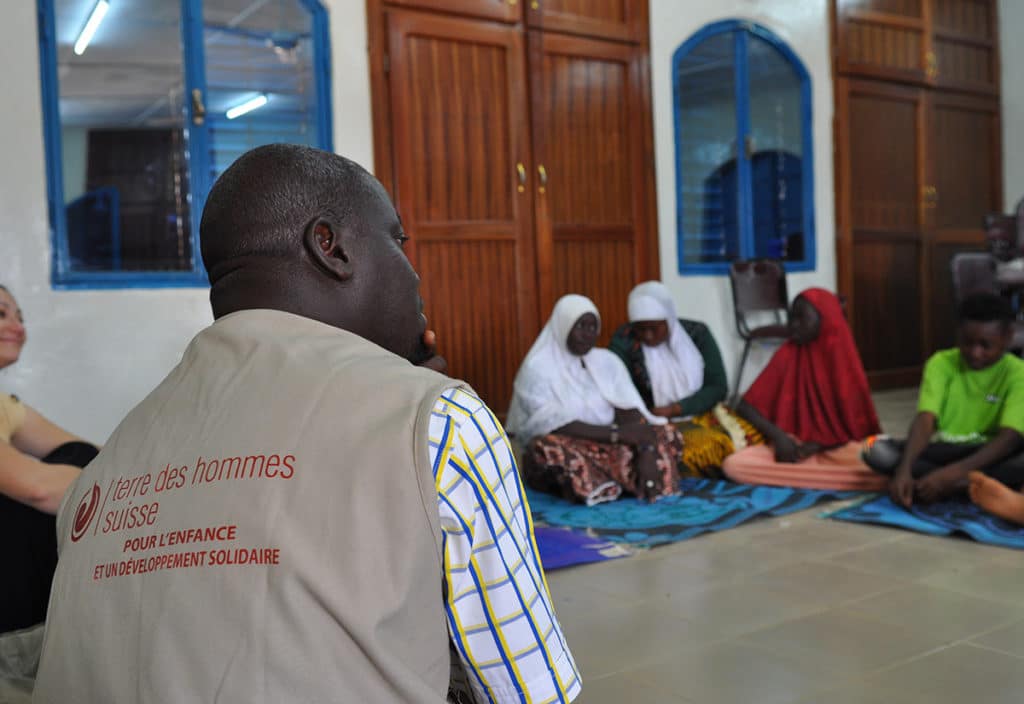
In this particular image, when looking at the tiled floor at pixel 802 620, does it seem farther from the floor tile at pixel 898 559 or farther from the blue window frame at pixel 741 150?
the blue window frame at pixel 741 150

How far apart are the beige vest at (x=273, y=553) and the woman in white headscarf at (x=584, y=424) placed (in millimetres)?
3255

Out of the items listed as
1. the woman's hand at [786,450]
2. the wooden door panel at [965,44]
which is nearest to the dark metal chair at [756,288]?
the woman's hand at [786,450]

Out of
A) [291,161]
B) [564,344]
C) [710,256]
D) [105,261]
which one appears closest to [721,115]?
[710,256]

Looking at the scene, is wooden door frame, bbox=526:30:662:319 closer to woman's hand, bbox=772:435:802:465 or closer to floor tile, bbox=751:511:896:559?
woman's hand, bbox=772:435:802:465

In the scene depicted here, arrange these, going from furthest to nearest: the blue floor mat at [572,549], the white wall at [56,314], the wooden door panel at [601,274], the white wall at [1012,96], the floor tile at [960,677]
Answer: the white wall at [1012,96] → the wooden door panel at [601,274] → the white wall at [56,314] → the blue floor mat at [572,549] → the floor tile at [960,677]

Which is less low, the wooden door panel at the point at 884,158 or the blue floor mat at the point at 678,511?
the wooden door panel at the point at 884,158

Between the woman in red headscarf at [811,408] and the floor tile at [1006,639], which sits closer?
the floor tile at [1006,639]

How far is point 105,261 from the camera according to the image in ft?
14.0

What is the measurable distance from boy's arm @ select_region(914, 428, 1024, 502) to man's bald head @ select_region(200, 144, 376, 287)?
10.3ft

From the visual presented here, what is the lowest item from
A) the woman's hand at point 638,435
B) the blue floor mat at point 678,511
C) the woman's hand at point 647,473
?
the blue floor mat at point 678,511

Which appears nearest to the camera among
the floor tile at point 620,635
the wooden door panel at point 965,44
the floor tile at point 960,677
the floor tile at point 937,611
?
the floor tile at point 960,677

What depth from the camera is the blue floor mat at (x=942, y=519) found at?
3.16 m

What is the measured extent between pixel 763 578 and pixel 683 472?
5.61 feet

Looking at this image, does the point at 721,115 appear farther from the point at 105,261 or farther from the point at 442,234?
the point at 105,261
